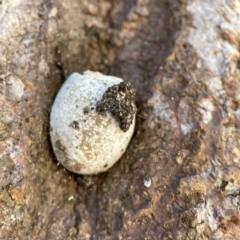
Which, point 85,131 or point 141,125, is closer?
point 85,131

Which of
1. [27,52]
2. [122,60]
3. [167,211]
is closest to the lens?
[167,211]

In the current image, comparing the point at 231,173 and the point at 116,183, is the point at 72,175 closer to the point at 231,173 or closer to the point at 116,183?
the point at 116,183

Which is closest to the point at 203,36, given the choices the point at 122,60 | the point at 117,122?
the point at 122,60

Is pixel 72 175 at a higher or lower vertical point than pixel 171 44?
lower
